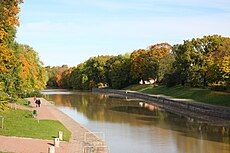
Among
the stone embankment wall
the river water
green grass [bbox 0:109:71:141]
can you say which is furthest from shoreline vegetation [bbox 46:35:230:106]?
green grass [bbox 0:109:71:141]

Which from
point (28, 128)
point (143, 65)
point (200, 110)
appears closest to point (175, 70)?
point (143, 65)

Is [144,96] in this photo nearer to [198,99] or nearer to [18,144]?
[198,99]

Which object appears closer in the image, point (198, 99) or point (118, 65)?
point (198, 99)

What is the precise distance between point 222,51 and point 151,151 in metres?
49.6

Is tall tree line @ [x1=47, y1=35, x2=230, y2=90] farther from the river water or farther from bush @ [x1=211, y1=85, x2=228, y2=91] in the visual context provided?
the river water

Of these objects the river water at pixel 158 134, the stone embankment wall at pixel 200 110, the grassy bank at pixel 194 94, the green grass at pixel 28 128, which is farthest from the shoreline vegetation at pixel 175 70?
the green grass at pixel 28 128

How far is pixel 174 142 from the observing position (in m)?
35.5

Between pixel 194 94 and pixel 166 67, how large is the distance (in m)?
29.5

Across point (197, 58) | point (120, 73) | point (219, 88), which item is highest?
point (197, 58)

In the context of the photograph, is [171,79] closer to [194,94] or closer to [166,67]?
[166,67]

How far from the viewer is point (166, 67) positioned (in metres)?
110

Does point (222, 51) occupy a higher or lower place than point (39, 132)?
higher

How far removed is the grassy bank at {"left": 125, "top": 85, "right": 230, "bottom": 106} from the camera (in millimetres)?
66287

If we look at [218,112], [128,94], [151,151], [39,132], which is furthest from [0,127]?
[128,94]
